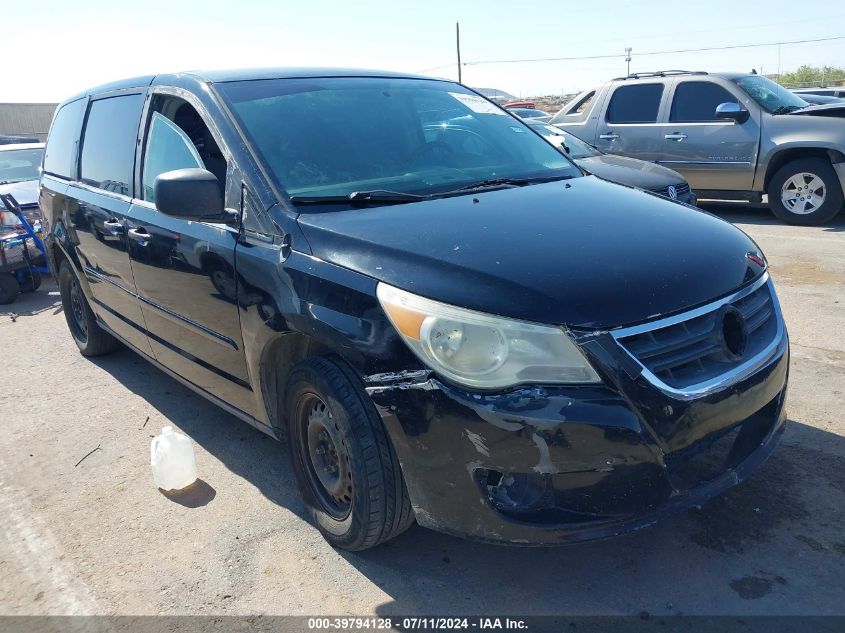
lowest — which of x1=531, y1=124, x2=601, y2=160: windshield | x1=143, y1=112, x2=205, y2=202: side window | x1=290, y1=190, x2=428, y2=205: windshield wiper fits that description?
x1=531, y1=124, x2=601, y2=160: windshield

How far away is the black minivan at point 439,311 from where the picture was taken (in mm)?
2199

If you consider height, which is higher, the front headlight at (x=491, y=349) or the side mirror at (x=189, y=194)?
the side mirror at (x=189, y=194)

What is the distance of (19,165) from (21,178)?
0.41 meters

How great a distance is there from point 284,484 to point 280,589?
802mm

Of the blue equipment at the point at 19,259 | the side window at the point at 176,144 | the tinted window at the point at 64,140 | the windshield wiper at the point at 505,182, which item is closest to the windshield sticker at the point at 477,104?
the windshield wiper at the point at 505,182

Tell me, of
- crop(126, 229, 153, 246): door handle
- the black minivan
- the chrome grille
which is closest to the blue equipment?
crop(126, 229, 153, 246): door handle

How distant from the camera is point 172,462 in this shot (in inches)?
136

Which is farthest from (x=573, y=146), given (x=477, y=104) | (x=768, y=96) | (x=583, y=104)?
(x=477, y=104)

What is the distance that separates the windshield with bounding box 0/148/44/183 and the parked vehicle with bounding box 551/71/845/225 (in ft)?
25.0

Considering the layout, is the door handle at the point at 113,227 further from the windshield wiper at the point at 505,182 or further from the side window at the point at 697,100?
the side window at the point at 697,100

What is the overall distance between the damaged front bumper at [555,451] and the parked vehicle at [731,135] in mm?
7565

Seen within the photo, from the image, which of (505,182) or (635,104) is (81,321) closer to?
(505,182)

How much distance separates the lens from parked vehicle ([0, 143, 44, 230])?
26.4 ft

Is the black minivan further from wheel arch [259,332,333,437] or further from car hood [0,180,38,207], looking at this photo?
car hood [0,180,38,207]
